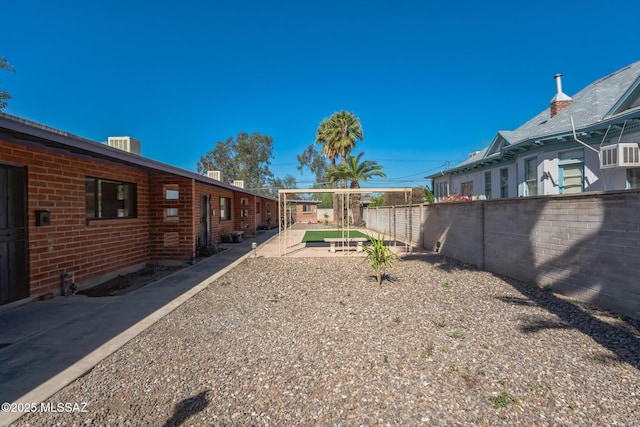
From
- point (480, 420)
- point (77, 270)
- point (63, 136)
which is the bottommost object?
point (480, 420)

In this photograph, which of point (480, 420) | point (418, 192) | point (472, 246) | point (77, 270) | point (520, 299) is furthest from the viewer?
point (418, 192)

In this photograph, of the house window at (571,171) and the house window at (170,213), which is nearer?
the house window at (170,213)

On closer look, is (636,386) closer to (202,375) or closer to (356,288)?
(202,375)

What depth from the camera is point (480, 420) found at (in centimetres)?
253

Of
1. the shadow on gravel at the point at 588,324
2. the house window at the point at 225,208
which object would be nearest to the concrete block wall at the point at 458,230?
the shadow on gravel at the point at 588,324

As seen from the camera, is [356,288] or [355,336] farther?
[356,288]

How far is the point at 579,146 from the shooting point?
10.3 m

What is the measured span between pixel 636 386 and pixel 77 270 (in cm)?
830

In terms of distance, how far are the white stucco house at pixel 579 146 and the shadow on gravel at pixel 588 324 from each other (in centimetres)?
467

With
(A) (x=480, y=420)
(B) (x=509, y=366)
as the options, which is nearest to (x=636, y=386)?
(B) (x=509, y=366)

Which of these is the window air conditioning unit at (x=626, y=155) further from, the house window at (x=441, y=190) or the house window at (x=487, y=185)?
the house window at (x=441, y=190)

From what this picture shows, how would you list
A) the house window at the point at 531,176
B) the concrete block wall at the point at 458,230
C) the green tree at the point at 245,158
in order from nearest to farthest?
the concrete block wall at the point at 458,230
the house window at the point at 531,176
the green tree at the point at 245,158

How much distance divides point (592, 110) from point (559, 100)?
289 centimetres

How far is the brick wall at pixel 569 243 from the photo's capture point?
4777 millimetres
